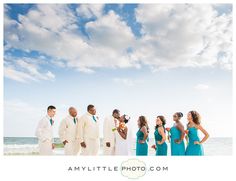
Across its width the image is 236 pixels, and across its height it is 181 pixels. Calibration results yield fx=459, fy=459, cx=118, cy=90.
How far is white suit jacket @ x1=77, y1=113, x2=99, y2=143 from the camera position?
1055cm

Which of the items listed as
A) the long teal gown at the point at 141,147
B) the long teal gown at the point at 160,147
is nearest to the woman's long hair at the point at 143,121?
the long teal gown at the point at 141,147

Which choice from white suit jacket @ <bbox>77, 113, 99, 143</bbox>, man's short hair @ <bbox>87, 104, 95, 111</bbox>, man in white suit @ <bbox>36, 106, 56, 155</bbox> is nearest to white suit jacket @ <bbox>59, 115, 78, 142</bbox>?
white suit jacket @ <bbox>77, 113, 99, 143</bbox>

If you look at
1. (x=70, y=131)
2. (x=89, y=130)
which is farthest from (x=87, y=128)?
(x=70, y=131)

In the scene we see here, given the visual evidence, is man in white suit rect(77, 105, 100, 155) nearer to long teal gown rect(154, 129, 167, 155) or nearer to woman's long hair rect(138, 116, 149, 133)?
woman's long hair rect(138, 116, 149, 133)

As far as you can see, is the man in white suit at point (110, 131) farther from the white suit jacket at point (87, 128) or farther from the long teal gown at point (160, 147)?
the long teal gown at point (160, 147)

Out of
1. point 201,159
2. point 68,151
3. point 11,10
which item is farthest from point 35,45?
point 201,159

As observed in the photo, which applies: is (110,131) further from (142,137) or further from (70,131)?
(70,131)

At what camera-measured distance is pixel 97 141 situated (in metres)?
10.7

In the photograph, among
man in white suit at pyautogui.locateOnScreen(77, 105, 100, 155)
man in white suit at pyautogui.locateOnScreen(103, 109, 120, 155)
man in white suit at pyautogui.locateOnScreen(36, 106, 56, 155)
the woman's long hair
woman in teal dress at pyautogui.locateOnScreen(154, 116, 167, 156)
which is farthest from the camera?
man in white suit at pyautogui.locateOnScreen(77, 105, 100, 155)

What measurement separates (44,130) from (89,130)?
1.03 meters

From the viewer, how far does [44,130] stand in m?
10.3

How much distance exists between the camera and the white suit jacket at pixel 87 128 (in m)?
10.6

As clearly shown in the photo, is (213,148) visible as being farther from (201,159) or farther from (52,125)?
(52,125)

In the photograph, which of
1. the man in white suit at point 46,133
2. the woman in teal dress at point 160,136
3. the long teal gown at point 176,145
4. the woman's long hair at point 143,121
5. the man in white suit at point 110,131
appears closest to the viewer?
the long teal gown at point 176,145
